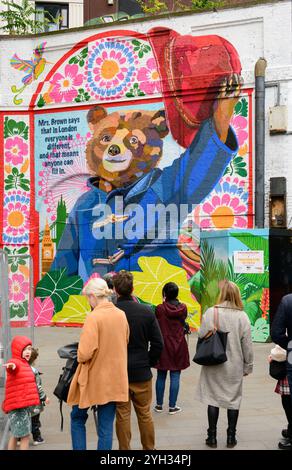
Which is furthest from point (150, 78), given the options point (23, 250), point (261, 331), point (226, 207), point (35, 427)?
point (35, 427)

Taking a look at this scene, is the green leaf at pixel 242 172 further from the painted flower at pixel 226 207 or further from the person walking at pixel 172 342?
the person walking at pixel 172 342

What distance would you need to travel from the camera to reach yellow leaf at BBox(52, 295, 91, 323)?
16.1 metres

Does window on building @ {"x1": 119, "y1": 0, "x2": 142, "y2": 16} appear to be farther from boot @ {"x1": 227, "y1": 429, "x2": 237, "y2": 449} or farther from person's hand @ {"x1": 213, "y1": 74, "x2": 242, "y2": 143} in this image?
boot @ {"x1": 227, "y1": 429, "x2": 237, "y2": 449}

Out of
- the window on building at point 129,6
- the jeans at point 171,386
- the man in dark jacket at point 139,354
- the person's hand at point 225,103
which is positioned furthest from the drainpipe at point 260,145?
the window on building at point 129,6

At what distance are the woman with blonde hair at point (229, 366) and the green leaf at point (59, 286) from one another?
32.6ft

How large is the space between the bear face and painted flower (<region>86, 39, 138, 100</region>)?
480 millimetres

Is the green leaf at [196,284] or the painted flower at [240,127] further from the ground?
the painted flower at [240,127]

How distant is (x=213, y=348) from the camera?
20.7 ft

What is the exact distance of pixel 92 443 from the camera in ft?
21.7

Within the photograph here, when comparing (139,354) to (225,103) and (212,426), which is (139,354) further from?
(225,103)

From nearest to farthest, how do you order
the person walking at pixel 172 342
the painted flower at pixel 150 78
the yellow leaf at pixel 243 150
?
the person walking at pixel 172 342 → the yellow leaf at pixel 243 150 → the painted flower at pixel 150 78

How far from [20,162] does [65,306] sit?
383cm

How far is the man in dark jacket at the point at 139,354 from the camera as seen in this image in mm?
5801

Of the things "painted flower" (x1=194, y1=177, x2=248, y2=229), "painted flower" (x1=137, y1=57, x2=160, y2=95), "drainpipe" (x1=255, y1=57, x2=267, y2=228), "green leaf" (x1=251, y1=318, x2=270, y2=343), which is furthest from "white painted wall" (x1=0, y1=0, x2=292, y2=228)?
"green leaf" (x1=251, y1=318, x2=270, y2=343)
